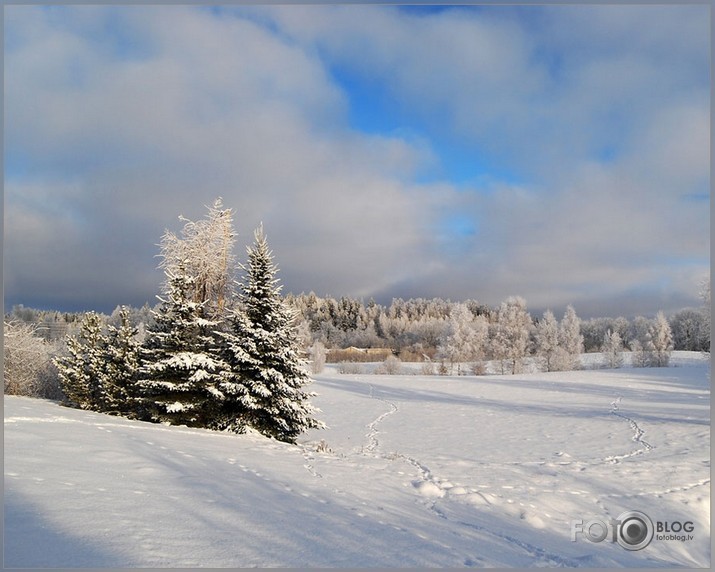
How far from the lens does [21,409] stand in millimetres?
10867

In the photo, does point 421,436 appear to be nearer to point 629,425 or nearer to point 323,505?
point 629,425

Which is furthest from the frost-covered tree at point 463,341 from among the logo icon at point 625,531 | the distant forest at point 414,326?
the logo icon at point 625,531

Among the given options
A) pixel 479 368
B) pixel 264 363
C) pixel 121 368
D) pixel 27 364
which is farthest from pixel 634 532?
pixel 479 368

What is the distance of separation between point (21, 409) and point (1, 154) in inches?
347

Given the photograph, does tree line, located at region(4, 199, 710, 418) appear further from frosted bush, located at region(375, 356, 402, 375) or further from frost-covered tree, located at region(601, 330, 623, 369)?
frost-covered tree, located at region(601, 330, 623, 369)

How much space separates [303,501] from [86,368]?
18.7 metres

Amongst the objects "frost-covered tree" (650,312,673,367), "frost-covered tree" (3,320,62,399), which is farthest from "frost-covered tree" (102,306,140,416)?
"frost-covered tree" (650,312,673,367)

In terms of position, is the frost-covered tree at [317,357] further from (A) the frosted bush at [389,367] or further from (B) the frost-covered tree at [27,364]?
(B) the frost-covered tree at [27,364]

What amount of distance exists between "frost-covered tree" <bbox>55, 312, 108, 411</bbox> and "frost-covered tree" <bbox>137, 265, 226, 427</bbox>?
747 centimetres

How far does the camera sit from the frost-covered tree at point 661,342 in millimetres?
53844

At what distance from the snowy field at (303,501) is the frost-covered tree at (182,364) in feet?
4.95

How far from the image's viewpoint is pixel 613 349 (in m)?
60.1

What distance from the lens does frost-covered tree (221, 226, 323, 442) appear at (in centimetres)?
1220

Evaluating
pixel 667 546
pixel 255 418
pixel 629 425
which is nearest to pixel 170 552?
pixel 667 546
